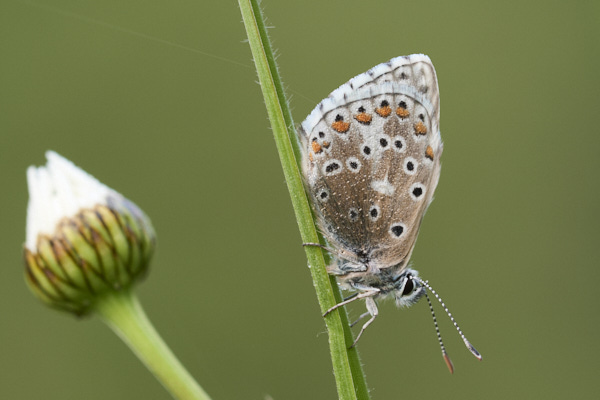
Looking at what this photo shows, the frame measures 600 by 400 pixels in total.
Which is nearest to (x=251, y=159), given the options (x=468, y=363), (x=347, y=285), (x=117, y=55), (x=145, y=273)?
(x=117, y=55)

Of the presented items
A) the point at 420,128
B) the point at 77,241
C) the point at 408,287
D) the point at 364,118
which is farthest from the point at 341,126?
the point at 77,241

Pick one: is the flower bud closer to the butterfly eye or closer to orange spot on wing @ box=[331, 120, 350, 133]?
orange spot on wing @ box=[331, 120, 350, 133]

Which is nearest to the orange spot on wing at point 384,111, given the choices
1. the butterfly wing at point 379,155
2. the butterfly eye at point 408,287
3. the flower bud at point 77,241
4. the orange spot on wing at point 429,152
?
the butterfly wing at point 379,155

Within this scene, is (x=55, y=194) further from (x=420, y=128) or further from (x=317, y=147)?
(x=420, y=128)

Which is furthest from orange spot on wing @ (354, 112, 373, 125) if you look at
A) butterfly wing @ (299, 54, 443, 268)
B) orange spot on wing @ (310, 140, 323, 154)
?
orange spot on wing @ (310, 140, 323, 154)

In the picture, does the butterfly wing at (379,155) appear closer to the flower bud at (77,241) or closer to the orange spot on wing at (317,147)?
the orange spot on wing at (317,147)

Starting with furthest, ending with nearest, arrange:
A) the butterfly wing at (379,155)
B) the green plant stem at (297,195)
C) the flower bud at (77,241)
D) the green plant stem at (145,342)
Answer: the butterfly wing at (379,155) → the flower bud at (77,241) → the green plant stem at (145,342) → the green plant stem at (297,195)
